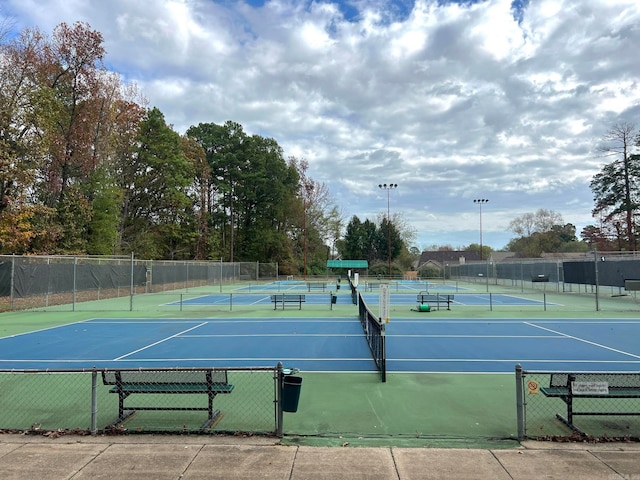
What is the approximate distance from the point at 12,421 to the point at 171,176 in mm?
48362

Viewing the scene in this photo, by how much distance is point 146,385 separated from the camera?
597 centimetres

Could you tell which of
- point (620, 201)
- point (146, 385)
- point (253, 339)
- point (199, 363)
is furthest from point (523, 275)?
point (146, 385)

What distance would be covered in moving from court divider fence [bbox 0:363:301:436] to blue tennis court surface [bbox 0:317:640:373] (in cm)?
258

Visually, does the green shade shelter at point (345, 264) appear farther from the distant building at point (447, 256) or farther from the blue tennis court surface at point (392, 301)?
the distant building at point (447, 256)

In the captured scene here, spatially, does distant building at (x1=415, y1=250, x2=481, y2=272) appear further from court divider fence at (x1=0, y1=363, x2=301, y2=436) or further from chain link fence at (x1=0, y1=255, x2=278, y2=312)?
court divider fence at (x1=0, y1=363, x2=301, y2=436)

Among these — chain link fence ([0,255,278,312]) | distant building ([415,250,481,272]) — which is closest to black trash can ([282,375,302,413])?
chain link fence ([0,255,278,312])

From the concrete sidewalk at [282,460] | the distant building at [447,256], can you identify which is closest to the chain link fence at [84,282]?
the concrete sidewalk at [282,460]

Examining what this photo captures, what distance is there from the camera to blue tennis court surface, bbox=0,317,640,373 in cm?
994

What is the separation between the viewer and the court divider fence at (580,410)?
5.35m

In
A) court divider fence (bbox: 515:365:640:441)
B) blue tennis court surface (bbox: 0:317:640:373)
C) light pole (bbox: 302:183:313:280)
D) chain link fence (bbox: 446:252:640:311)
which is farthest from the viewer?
light pole (bbox: 302:183:313:280)

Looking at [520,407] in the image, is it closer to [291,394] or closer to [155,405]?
[291,394]

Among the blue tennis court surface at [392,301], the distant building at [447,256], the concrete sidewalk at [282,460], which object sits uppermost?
the distant building at [447,256]

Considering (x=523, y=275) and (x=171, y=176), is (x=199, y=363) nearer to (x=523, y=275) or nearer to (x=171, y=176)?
(x=523, y=275)

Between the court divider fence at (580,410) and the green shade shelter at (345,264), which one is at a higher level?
the green shade shelter at (345,264)
